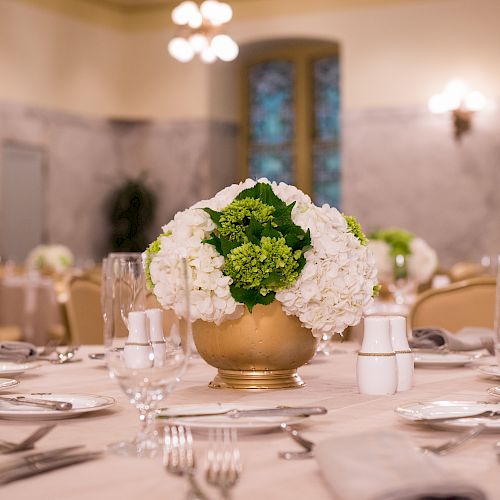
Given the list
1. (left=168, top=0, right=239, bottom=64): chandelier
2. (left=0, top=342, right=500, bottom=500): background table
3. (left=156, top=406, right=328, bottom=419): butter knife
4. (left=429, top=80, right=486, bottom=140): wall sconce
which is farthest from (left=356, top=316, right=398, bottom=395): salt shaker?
(left=429, top=80, right=486, bottom=140): wall sconce

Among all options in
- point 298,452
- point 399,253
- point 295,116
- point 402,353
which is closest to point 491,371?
point 402,353

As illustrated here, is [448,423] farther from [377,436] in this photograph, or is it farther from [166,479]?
[166,479]

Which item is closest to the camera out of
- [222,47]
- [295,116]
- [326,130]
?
[222,47]

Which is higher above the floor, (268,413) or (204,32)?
(204,32)

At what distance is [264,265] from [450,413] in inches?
18.7

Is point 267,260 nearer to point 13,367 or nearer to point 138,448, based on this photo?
point 138,448

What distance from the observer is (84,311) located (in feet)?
14.8

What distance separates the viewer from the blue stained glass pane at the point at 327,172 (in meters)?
13.9

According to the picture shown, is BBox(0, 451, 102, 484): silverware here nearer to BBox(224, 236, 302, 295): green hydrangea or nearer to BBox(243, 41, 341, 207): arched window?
BBox(224, 236, 302, 295): green hydrangea

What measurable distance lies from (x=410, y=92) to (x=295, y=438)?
36.5ft

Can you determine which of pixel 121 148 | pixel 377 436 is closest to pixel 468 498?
pixel 377 436

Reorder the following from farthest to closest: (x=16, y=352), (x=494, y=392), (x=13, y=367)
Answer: (x=16, y=352) → (x=13, y=367) → (x=494, y=392)

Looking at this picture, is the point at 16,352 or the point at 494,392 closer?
the point at 494,392

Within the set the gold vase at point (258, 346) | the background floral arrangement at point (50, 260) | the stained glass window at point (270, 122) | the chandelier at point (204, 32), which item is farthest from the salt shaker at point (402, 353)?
the stained glass window at point (270, 122)
